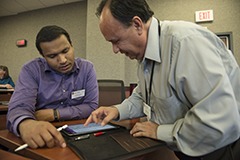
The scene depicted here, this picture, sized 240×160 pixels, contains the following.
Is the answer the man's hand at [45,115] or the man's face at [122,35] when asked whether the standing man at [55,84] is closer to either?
the man's hand at [45,115]

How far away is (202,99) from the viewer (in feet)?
2.35

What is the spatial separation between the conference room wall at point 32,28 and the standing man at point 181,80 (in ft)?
11.8

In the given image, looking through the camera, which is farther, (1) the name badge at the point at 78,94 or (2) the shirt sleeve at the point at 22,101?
(1) the name badge at the point at 78,94

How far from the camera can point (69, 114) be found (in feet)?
4.10

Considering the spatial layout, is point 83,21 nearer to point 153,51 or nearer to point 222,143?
point 153,51

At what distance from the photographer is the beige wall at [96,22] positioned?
318cm

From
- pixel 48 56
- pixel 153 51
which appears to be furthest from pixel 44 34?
pixel 153 51

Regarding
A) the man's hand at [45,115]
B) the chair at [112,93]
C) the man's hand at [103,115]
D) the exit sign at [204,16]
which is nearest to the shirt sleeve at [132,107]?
the man's hand at [103,115]

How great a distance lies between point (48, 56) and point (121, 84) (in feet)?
3.41

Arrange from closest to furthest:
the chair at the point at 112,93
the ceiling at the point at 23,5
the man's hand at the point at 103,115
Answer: the man's hand at the point at 103,115 < the chair at the point at 112,93 < the ceiling at the point at 23,5

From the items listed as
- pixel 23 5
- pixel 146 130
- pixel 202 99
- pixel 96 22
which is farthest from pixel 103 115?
pixel 23 5

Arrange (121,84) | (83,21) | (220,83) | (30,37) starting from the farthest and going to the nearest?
(30,37) → (83,21) → (121,84) → (220,83)

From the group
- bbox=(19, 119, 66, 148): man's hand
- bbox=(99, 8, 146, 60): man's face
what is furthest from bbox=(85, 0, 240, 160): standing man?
bbox=(19, 119, 66, 148): man's hand

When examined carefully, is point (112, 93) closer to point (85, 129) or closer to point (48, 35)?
point (48, 35)
